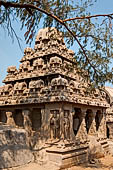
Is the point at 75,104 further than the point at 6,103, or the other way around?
the point at 6,103

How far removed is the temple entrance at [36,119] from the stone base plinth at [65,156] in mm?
2359

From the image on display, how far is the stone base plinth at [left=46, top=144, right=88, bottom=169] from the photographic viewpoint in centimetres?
1033

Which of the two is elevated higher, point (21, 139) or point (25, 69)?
point (25, 69)

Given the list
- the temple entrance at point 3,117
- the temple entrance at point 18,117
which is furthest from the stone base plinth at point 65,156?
the temple entrance at point 3,117

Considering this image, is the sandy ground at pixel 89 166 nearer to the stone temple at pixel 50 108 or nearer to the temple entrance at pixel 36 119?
the stone temple at pixel 50 108

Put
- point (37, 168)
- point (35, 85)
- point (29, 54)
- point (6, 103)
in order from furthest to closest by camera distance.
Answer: point (29, 54), point (6, 103), point (35, 85), point (37, 168)

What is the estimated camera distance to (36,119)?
13.2 metres

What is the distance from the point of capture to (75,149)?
11.5 meters

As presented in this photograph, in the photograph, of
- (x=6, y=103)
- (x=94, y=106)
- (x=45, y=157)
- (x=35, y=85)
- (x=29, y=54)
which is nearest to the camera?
(x=45, y=157)

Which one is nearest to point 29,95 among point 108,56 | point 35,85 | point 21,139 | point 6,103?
point 35,85

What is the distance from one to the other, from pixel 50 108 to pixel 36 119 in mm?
1950

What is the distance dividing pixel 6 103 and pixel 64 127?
15.1 ft

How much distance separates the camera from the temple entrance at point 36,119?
1304 cm

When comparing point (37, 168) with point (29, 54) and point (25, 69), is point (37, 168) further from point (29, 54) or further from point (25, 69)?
point (29, 54)
